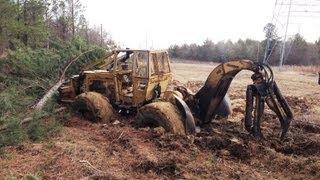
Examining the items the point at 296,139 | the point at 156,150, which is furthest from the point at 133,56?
the point at 296,139

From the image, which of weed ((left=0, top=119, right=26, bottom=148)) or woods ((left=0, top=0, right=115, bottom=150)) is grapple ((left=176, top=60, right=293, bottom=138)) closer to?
woods ((left=0, top=0, right=115, bottom=150))

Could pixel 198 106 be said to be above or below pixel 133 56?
below

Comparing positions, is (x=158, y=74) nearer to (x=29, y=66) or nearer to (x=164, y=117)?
(x=164, y=117)

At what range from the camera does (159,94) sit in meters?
12.3

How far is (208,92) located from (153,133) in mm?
1634

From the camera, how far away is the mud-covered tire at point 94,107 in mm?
12188

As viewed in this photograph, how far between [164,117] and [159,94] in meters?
2.07

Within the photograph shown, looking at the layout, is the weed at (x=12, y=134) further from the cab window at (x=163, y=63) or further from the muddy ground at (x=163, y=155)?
the cab window at (x=163, y=63)

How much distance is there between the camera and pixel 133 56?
40.3ft

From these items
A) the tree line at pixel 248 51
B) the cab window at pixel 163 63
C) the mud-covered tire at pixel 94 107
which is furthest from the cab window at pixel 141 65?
the tree line at pixel 248 51

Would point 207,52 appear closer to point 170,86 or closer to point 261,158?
point 170,86

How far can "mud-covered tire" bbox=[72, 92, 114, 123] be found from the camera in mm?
12188

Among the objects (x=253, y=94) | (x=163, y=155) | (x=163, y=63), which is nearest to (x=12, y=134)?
(x=163, y=155)

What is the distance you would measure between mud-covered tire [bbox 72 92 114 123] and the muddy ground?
2.18 ft
